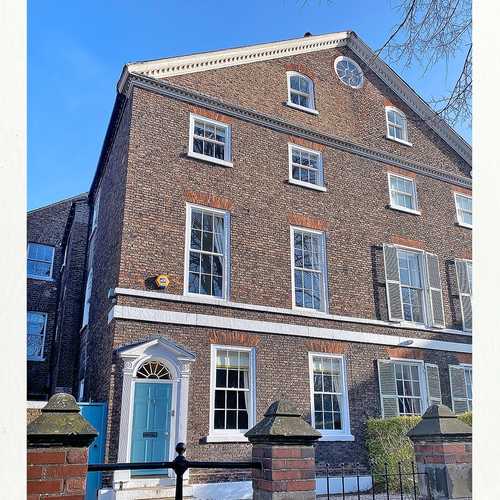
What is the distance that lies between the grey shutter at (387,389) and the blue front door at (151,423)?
595 centimetres

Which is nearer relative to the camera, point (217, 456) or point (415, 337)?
point (217, 456)

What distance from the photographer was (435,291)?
15.0 metres

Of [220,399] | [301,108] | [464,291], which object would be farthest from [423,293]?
[220,399]

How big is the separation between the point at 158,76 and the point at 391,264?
28.6 ft

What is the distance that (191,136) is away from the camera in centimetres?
1295

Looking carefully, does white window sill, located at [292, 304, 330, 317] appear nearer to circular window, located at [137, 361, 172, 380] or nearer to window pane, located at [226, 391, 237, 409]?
window pane, located at [226, 391, 237, 409]

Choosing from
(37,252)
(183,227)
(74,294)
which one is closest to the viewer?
(183,227)

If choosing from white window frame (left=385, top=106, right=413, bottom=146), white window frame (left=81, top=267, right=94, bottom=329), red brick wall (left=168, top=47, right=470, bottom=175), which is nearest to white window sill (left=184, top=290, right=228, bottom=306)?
white window frame (left=81, top=267, right=94, bottom=329)

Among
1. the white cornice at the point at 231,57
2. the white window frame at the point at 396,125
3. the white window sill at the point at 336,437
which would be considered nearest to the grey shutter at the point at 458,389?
the white window sill at the point at 336,437

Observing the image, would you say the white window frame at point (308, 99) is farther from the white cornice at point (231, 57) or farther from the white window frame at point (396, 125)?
the white window frame at point (396, 125)
